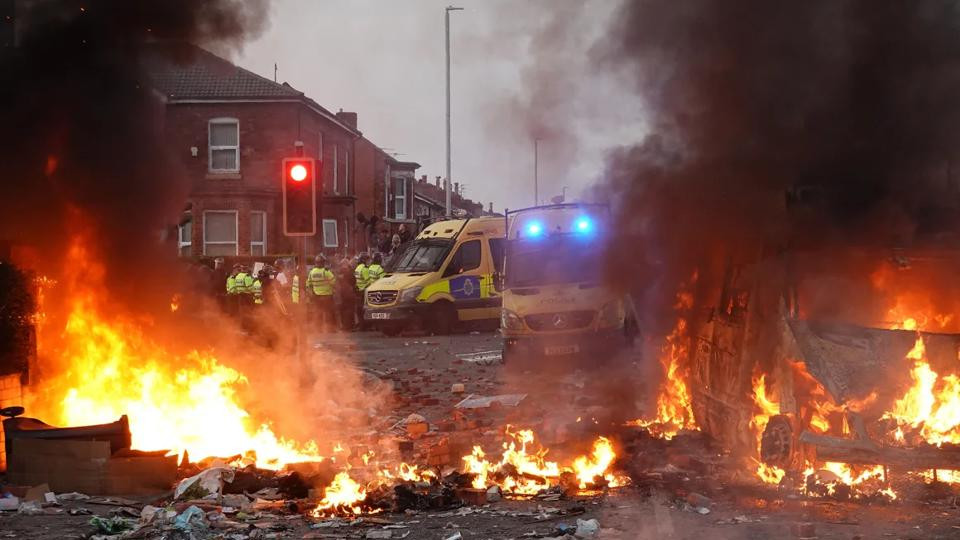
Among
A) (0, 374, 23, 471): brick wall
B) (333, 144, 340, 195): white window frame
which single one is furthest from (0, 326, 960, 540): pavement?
(333, 144, 340, 195): white window frame

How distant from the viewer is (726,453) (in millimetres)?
7969

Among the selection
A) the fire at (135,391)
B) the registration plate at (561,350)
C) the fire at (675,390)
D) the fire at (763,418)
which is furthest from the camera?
the registration plate at (561,350)

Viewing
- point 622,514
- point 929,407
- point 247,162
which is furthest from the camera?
point 247,162

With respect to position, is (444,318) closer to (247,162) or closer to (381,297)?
(381,297)

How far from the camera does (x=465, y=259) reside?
20.2m

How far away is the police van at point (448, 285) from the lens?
2028 cm

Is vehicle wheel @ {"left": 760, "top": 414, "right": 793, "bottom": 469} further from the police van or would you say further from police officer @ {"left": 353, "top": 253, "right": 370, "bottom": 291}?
police officer @ {"left": 353, "top": 253, "right": 370, "bottom": 291}

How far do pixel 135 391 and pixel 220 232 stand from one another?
2176 centimetres

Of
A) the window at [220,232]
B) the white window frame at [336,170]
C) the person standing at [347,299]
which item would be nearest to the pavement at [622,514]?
the person standing at [347,299]

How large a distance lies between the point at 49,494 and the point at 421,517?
2.96m

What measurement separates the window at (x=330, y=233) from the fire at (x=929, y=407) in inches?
1077

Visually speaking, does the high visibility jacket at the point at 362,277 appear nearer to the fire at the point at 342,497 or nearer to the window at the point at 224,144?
the window at the point at 224,144

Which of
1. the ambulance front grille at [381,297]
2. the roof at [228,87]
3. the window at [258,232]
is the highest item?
the roof at [228,87]

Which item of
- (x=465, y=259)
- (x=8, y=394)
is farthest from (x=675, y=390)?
(x=465, y=259)
